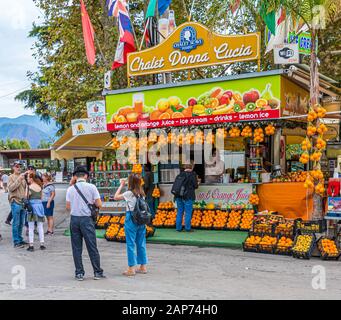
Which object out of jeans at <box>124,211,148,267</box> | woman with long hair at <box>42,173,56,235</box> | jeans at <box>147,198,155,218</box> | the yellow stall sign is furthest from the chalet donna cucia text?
jeans at <box>124,211,148,267</box>

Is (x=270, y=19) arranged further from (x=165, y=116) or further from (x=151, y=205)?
(x=151, y=205)

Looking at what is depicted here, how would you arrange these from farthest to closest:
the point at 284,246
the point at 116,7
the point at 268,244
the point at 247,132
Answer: the point at 116,7, the point at 247,132, the point at 268,244, the point at 284,246

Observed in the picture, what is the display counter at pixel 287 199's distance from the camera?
12.4 m

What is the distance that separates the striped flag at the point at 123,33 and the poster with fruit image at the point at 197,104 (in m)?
1.60

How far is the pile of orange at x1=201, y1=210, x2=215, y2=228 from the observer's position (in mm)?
13653

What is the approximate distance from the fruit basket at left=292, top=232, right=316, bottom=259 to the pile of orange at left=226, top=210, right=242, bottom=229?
321cm

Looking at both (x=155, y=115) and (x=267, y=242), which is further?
(x=155, y=115)

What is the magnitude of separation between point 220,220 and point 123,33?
21.1 feet

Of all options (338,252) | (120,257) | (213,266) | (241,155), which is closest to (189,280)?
(213,266)

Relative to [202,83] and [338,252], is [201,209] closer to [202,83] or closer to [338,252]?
[202,83]

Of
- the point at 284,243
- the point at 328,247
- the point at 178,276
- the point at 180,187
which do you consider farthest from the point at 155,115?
the point at 178,276

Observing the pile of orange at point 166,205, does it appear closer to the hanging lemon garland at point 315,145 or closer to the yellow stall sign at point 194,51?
the yellow stall sign at point 194,51

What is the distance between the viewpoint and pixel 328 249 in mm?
9727

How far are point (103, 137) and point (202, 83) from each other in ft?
15.8
